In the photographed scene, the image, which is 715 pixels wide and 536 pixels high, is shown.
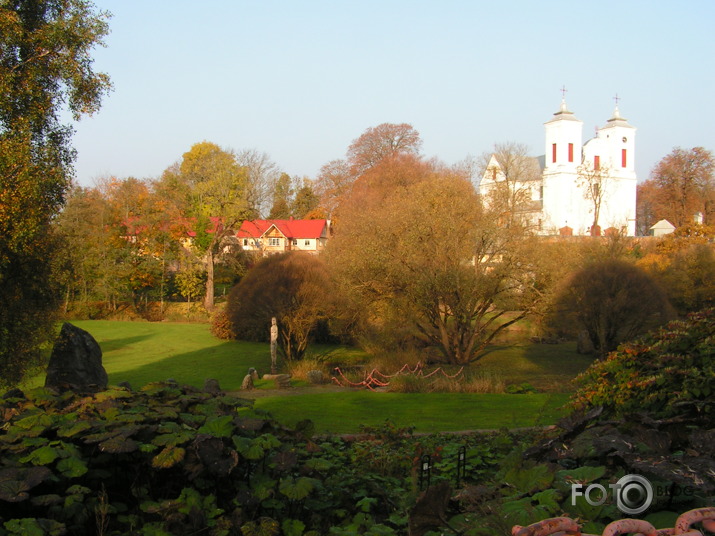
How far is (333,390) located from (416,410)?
4.88 metres

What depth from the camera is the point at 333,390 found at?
17.3 metres

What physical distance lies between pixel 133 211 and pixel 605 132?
183 feet

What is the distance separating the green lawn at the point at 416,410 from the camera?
10.4 meters

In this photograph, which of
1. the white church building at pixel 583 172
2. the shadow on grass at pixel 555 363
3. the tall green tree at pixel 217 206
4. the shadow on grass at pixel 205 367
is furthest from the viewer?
the white church building at pixel 583 172

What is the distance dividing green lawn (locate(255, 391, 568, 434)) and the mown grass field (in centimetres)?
2

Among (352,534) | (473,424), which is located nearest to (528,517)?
(352,534)

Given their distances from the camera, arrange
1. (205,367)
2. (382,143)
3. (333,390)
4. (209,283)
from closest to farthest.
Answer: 1. (333,390)
2. (205,367)
3. (209,283)
4. (382,143)

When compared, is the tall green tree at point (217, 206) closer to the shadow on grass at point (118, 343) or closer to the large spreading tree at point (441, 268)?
the shadow on grass at point (118, 343)

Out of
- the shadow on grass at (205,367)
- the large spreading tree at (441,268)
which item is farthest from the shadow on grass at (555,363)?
the shadow on grass at (205,367)

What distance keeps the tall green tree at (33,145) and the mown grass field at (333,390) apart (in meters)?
4.15

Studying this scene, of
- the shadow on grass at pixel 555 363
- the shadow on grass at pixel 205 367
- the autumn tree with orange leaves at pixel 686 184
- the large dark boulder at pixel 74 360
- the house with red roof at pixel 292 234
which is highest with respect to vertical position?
the autumn tree with orange leaves at pixel 686 184

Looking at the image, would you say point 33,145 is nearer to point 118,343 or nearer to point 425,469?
point 425,469

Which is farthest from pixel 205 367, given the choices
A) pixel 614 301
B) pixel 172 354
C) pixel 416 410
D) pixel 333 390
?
pixel 614 301

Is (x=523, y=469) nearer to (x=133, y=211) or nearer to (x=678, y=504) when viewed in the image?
(x=678, y=504)
